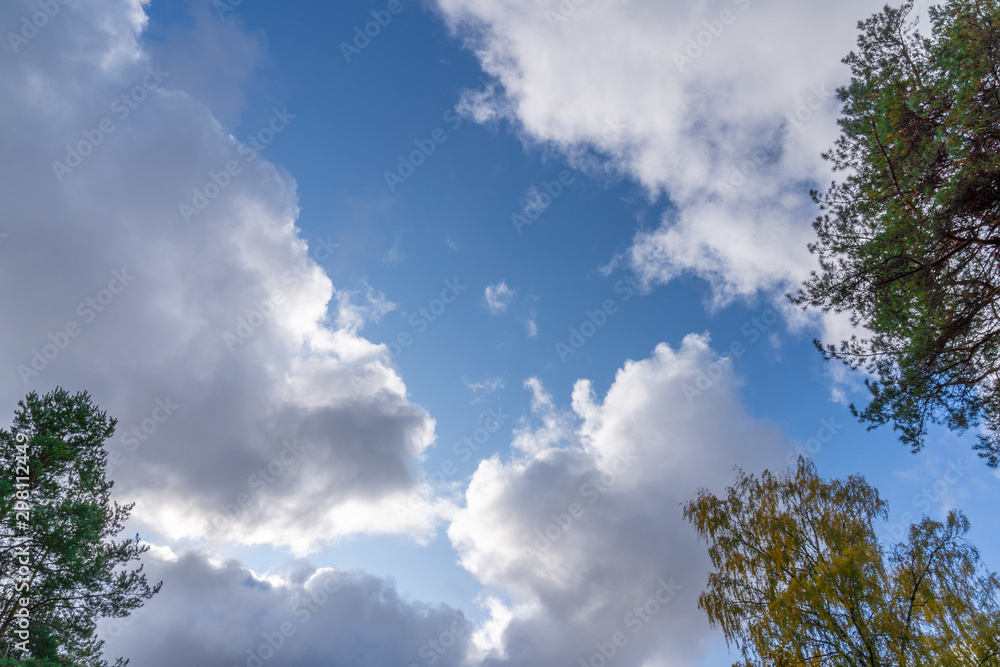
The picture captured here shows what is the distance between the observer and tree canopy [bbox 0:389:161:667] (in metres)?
15.8

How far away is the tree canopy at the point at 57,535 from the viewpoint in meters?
15.8

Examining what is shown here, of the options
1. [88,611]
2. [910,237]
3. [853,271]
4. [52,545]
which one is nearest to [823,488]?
[853,271]

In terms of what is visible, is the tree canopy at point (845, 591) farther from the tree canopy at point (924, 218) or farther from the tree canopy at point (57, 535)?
the tree canopy at point (57, 535)

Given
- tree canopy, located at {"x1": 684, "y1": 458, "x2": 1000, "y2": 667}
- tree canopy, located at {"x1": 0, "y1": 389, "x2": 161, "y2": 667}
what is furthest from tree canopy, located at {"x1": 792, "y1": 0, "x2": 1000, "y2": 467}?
tree canopy, located at {"x1": 0, "y1": 389, "x2": 161, "y2": 667}

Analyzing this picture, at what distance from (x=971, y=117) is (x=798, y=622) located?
12.3m

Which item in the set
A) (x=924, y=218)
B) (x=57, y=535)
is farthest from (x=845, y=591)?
(x=57, y=535)

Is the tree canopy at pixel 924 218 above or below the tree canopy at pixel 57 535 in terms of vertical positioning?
above

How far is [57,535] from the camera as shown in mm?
16031

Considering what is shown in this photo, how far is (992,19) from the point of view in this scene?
7.83 m

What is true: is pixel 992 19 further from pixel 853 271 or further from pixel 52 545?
pixel 52 545

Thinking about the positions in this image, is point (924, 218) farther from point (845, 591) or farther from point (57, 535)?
point (57, 535)

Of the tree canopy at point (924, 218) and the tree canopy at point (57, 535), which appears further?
the tree canopy at point (57, 535)

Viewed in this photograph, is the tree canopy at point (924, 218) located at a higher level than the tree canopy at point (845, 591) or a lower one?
higher

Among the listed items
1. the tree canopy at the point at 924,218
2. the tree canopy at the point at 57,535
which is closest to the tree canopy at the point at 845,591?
the tree canopy at the point at 924,218
